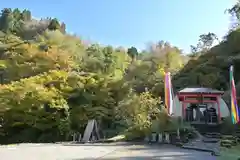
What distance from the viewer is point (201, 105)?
14.5 m

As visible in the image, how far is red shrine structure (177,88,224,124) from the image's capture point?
45.8 ft

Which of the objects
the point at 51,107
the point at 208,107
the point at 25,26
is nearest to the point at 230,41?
the point at 208,107

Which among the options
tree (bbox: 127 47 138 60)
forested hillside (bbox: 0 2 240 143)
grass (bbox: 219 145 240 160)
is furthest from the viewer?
tree (bbox: 127 47 138 60)

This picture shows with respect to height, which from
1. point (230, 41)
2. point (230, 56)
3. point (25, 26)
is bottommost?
point (230, 56)

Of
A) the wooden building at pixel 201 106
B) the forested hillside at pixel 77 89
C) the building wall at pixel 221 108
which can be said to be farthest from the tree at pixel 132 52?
the wooden building at pixel 201 106

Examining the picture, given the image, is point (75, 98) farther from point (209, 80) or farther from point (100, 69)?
point (209, 80)

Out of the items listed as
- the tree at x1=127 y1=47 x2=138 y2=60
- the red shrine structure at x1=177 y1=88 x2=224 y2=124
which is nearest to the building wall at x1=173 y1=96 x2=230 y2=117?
the red shrine structure at x1=177 y1=88 x2=224 y2=124

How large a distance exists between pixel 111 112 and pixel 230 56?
866 centimetres

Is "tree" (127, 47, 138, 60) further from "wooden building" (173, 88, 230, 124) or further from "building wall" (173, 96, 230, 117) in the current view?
"wooden building" (173, 88, 230, 124)

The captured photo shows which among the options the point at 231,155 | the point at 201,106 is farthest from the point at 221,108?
the point at 231,155

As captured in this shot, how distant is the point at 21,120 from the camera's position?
58.1ft

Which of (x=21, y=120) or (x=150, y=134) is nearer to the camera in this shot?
(x=150, y=134)

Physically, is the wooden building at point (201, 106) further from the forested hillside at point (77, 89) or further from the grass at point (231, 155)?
the grass at point (231, 155)

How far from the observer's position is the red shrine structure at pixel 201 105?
1395 centimetres
